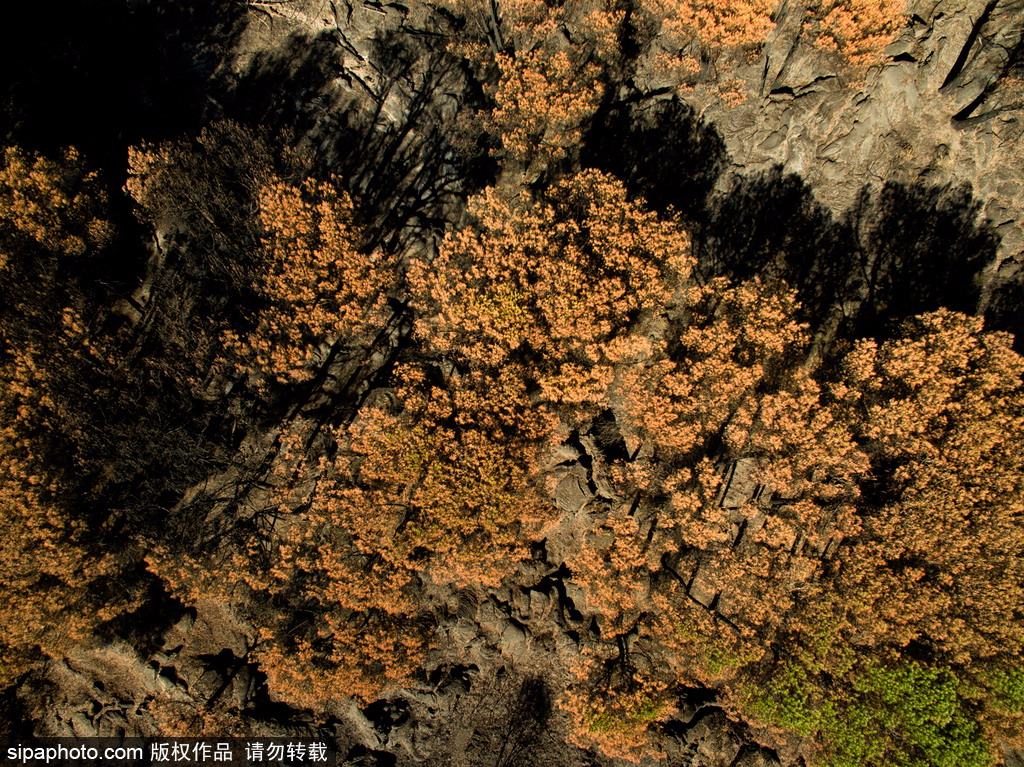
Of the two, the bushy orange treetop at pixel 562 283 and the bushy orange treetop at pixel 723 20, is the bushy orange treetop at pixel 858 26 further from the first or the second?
the bushy orange treetop at pixel 562 283

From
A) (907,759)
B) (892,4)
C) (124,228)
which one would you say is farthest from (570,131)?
(907,759)

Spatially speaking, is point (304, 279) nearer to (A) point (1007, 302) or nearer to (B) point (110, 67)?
(B) point (110, 67)

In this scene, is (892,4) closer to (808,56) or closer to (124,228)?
(808,56)

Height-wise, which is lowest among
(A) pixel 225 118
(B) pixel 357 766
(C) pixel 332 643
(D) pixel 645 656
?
(B) pixel 357 766

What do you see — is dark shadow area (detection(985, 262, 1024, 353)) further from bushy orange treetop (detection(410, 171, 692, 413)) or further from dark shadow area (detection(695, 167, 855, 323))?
bushy orange treetop (detection(410, 171, 692, 413))

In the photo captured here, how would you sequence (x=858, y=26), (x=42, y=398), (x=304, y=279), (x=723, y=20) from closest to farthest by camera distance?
(x=42, y=398) < (x=304, y=279) < (x=858, y=26) < (x=723, y=20)

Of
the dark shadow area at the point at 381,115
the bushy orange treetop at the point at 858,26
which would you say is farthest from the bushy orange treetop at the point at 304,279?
the bushy orange treetop at the point at 858,26

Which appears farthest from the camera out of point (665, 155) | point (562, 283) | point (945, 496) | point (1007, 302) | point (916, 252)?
point (665, 155)

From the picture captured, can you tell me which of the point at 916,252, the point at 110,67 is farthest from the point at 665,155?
the point at 110,67
